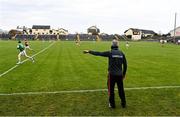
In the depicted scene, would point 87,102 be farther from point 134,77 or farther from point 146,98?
point 134,77

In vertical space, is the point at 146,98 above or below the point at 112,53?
below

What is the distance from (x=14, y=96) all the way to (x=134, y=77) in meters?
7.10

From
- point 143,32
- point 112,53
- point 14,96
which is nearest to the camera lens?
point 112,53

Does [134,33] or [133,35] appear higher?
[134,33]

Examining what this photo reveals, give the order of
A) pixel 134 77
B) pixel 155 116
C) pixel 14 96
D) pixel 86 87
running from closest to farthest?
pixel 155 116, pixel 14 96, pixel 86 87, pixel 134 77

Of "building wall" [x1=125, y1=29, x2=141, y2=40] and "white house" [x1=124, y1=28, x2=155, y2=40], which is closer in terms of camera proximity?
"white house" [x1=124, y1=28, x2=155, y2=40]

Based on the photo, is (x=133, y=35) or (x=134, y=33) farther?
(x=133, y=35)

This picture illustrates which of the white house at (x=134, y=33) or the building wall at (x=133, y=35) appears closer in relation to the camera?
the white house at (x=134, y=33)

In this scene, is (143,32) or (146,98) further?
(143,32)

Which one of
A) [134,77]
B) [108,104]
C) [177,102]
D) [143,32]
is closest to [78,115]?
[108,104]

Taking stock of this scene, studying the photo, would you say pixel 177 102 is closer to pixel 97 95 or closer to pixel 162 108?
pixel 162 108

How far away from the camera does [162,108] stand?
35.2 ft

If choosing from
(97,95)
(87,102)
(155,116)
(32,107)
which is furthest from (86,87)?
(155,116)

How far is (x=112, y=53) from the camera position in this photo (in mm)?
10711
